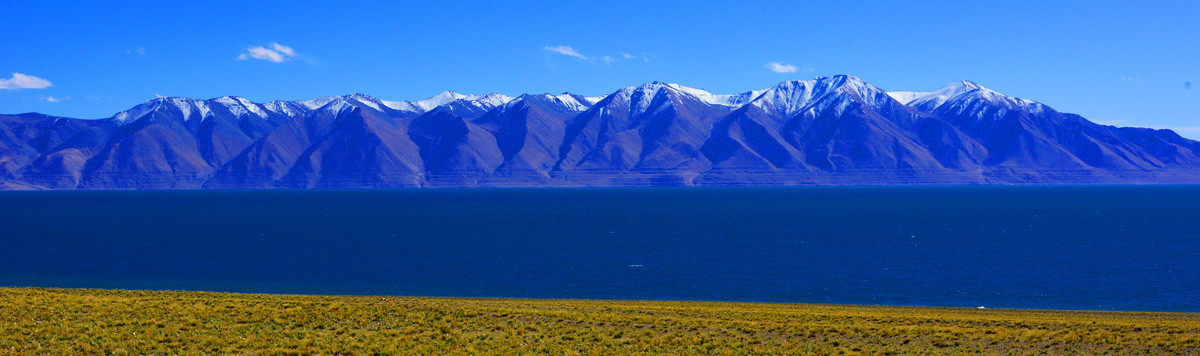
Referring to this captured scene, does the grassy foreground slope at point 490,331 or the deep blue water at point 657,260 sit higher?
the grassy foreground slope at point 490,331

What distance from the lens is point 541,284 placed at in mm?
68875

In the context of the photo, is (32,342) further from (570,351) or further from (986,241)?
(986,241)

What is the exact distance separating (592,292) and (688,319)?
27066mm

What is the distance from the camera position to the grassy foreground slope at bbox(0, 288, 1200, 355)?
1179 inches

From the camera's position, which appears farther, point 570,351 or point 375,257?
point 375,257

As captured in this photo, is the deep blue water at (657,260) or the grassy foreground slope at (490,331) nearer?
the grassy foreground slope at (490,331)

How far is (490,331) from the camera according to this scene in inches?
1332

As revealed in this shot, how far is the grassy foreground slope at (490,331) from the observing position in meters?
30.0

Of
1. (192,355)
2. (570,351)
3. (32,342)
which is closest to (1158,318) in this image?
(570,351)

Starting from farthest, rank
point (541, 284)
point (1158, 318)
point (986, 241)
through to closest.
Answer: point (986, 241) → point (541, 284) → point (1158, 318)

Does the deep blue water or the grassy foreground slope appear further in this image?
the deep blue water

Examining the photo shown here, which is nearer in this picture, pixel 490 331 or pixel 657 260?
pixel 490 331

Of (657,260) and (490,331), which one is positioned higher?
(490,331)

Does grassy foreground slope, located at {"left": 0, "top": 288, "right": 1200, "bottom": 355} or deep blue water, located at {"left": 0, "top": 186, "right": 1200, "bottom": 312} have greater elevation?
grassy foreground slope, located at {"left": 0, "top": 288, "right": 1200, "bottom": 355}
